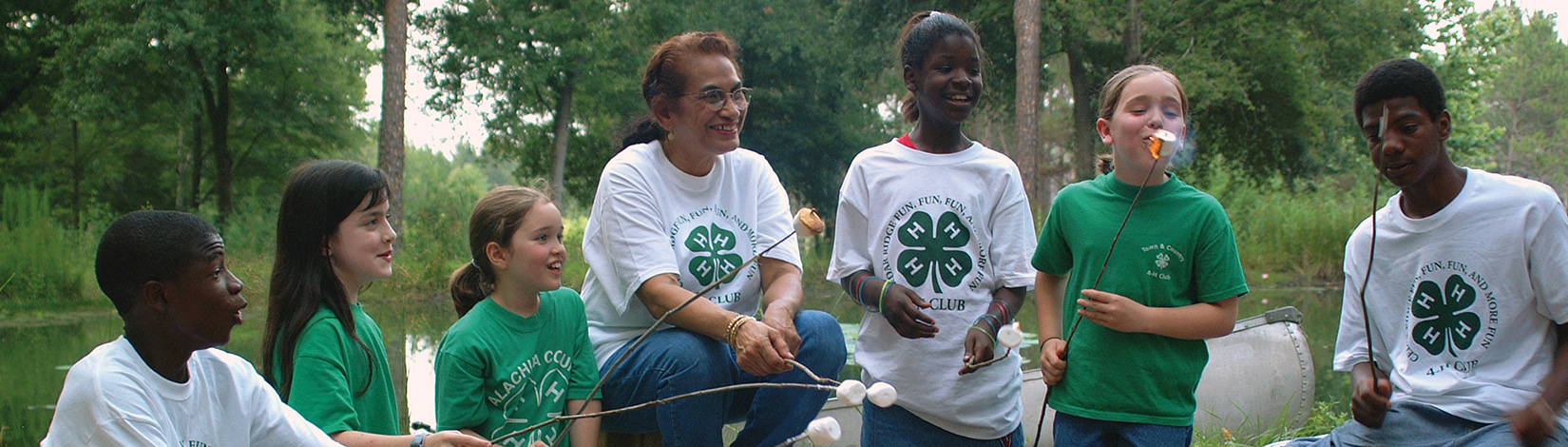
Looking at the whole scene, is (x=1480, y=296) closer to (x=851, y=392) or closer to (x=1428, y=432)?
(x=1428, y=432)

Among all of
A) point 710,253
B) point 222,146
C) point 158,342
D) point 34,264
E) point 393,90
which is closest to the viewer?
point 158,342

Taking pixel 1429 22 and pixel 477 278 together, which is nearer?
pixel 477 278

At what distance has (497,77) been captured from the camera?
63.0 ft

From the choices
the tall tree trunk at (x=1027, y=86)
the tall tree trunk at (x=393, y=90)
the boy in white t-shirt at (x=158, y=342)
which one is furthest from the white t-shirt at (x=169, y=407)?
the tall tree trunk at (x=1027, y=86)

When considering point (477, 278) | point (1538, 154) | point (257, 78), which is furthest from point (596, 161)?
point (1538, 154)

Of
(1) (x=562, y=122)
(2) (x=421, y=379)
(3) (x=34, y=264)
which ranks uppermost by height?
(1) (x=562, y=122)

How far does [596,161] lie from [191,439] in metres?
20.7

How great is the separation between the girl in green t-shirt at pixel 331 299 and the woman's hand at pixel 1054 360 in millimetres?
1390

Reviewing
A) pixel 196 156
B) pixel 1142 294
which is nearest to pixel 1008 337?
pixel 1142 294

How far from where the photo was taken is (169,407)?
162 centimetres

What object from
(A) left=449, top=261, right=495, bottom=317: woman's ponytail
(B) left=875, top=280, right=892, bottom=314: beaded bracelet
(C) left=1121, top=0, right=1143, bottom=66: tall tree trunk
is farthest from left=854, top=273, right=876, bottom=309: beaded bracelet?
(C) left=1121, top=0, right=1143, bottom=66: tall tree trunk

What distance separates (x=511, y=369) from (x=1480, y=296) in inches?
81.2

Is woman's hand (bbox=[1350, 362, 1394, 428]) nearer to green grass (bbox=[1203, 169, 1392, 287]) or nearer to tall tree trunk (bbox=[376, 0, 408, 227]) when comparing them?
green grass (bbox=[1203, 169, 1392, 287])

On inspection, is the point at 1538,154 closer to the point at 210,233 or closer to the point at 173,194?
the point at 173,194
